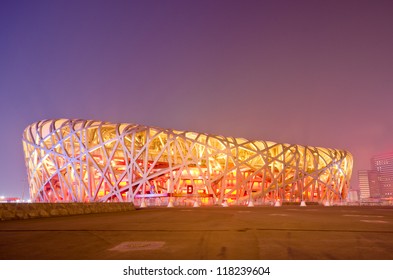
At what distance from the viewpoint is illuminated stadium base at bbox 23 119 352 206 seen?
57.4m

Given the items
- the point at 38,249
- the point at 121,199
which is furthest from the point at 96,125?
the point at 38,249

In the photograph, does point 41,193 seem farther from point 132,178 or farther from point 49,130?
point 132,178

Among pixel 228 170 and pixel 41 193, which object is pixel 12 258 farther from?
pixel 41 193

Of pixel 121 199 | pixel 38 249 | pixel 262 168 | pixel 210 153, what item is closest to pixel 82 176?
pixel 121 199

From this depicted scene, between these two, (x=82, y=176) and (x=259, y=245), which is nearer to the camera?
(x=259, y=245)

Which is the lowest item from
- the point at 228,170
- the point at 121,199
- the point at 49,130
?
the point at 121,199

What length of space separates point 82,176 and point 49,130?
1120 cm

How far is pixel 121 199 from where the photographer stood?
56969 millimetres

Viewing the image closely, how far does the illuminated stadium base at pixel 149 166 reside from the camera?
188 feet

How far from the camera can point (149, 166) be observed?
200ft

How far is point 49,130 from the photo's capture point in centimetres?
6159
